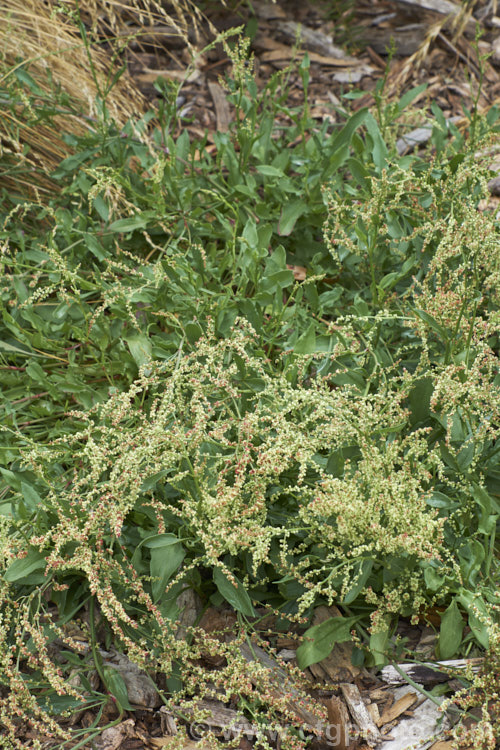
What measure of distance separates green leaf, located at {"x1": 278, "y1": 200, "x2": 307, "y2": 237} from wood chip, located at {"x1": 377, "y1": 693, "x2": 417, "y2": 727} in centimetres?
162

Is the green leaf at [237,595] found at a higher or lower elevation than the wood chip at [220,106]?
lower

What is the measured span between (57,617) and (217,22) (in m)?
3.43

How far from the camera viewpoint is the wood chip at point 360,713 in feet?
5.92

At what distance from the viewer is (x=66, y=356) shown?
2.61m

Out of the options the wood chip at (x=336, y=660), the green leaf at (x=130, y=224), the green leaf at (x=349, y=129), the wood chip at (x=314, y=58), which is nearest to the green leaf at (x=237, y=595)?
the wood chip at (x=336, y=660)

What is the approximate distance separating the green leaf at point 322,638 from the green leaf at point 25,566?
2.34 feet

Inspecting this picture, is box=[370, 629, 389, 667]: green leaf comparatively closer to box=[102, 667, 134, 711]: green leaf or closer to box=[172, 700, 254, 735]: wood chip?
box=[172, 700, 254, 735]: wood chip

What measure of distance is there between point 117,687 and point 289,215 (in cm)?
173

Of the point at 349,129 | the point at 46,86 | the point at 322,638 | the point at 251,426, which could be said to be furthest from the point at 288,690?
the point at 46,86

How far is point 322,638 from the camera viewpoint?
1841 millimetres

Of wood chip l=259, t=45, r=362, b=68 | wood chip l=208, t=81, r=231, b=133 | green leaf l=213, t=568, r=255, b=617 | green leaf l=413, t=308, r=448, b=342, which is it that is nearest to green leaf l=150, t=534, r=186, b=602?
green leaf l=213, t=568, r=255, b=617

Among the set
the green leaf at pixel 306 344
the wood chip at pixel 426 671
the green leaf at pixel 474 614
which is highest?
the green leaf at pixel 306 344

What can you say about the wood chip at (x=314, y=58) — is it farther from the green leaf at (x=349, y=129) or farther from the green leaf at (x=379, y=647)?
the green leaf at (x=379, y=647)

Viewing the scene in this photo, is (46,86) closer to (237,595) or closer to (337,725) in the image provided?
(237,595)
